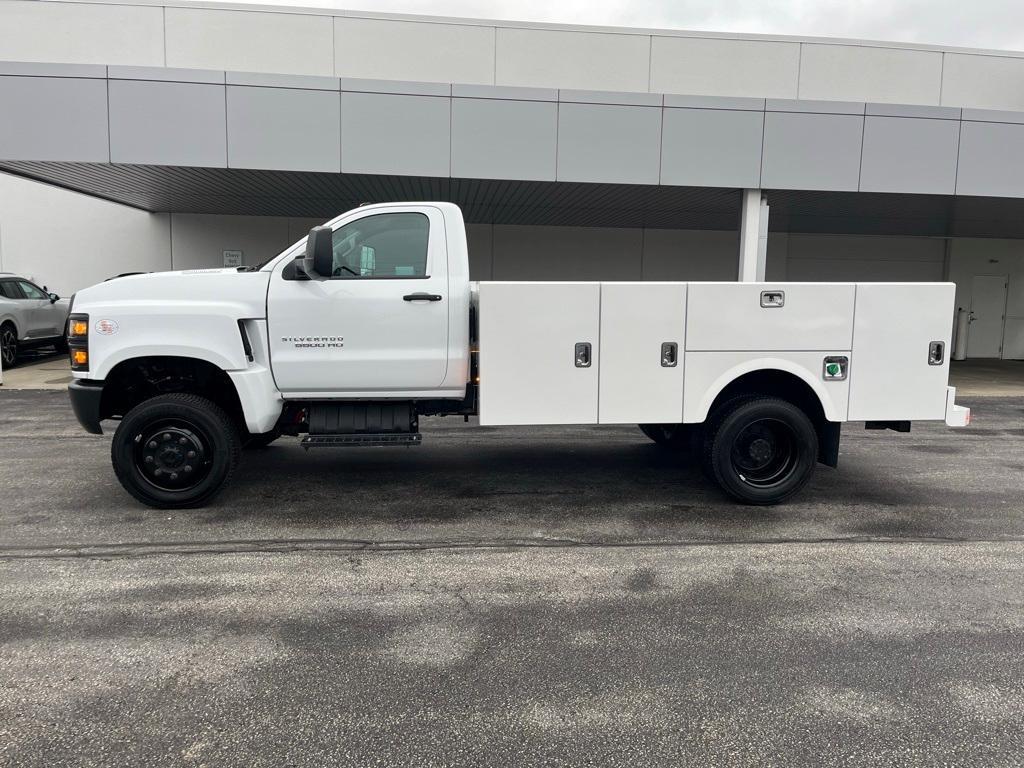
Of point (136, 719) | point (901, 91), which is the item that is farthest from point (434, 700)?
point (901, 91)

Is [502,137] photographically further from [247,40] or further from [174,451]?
[247,40]

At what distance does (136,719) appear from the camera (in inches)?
116

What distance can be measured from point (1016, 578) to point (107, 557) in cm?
614

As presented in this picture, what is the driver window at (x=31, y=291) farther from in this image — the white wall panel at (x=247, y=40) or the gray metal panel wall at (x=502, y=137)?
the gray metal panel wall at (x=502, y=137)

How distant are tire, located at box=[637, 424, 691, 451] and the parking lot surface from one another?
1.79ft

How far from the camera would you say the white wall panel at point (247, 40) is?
16.8 m

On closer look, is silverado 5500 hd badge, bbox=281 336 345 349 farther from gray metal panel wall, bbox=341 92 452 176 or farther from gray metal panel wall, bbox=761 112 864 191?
gray metal panel wall, bbox=761 112 864 191

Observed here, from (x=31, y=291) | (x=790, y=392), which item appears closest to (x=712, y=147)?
(x=790, y=392)

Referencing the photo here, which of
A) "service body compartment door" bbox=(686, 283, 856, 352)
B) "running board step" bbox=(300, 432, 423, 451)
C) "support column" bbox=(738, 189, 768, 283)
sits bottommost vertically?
"running board step" bbox=(300, 432, 423, 451)

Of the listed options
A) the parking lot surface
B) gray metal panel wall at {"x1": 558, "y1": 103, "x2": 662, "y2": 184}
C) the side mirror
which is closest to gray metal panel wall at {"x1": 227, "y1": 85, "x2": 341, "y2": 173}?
gray metal panel wall at {"x1": 558, "y1": 103, "x2": 662, "y2": 184}

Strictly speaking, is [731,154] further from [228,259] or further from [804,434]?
[228,259]

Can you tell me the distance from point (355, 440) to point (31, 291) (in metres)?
13.7

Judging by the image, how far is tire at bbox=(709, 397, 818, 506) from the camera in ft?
19.0

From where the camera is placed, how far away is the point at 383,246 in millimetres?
5711
